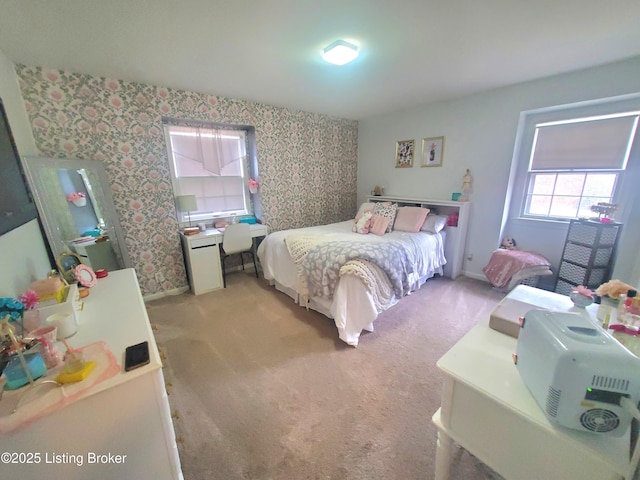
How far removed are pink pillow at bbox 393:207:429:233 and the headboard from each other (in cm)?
26

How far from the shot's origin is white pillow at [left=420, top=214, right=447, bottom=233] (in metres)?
3.12

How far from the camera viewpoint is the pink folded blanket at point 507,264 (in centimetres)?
272

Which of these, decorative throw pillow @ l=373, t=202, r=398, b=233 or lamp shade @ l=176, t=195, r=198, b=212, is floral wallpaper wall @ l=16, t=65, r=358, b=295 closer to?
lamp shade @ l=176, t=195, r=198, b=212

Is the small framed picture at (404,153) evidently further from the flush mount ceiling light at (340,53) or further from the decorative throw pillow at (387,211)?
the flush mount ceiling light at (340,53)

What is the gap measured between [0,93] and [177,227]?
1651 millimetres

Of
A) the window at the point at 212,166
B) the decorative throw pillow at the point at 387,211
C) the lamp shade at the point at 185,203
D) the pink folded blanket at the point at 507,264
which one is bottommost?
the pink folded blanket at the point at 507,264

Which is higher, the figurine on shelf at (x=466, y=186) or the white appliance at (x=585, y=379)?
the figurine on shelf at (x=466, y=186)

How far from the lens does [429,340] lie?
2.12 m

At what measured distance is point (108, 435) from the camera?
→ 811mm

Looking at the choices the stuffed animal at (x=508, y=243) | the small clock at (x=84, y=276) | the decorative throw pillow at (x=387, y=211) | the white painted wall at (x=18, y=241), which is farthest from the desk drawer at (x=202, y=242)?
the stuffed animal at (x=508, y=243)

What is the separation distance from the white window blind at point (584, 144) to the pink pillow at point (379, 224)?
183 centimetres

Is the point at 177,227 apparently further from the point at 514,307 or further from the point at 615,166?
the point at 615,166

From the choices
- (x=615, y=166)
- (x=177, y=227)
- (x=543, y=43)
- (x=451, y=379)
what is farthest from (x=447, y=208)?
(x=177, y=227)

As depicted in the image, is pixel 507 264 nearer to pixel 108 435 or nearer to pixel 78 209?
Answer: pixel 108 435
